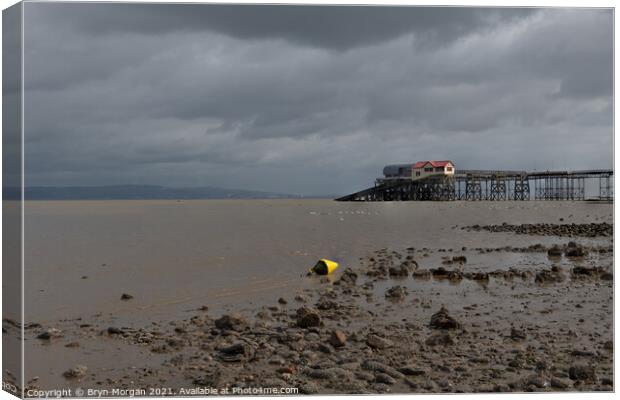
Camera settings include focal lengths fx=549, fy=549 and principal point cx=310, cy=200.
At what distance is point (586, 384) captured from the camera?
21.3 feet

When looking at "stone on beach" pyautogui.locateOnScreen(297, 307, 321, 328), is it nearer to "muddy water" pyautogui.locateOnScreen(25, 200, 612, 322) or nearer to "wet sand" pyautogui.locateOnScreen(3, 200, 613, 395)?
"wet sand" pyautogui.locateOnScreen(3, 200, 613, 395)

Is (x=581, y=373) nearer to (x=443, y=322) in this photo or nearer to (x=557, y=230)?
(x=443, y=322)

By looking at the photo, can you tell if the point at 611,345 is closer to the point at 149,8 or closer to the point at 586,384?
the point at 586,384

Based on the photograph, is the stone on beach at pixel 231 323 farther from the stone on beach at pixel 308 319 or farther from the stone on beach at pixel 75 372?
the stone on beach at pixel 75 372

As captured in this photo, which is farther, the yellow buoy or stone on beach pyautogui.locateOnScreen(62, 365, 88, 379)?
the yellow buoy

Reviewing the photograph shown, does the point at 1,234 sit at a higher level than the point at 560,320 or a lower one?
higher

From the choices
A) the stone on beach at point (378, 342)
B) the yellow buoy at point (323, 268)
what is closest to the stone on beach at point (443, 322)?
the stone on beach at point (378, 342)

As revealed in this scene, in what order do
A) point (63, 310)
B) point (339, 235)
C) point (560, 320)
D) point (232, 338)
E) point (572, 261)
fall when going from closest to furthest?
point (232, 338) → point (560, 320) → point (63, 310) → point (572, 261) → point (339, 235)

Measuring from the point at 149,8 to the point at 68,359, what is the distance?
15.3 ft

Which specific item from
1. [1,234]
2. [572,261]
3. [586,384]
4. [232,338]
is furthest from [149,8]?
[572,261]

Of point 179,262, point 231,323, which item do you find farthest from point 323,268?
point 231,323

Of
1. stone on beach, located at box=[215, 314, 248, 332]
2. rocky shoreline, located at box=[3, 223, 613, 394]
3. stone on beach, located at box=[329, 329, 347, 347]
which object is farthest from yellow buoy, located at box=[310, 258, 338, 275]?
stone on beach, located at box=[329, 329, 347, 347]

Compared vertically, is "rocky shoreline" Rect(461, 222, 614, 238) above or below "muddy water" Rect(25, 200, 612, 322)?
above

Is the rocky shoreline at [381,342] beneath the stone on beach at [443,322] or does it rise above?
beneath
